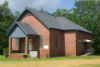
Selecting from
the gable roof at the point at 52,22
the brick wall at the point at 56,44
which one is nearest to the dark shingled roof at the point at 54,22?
the gable roof at the point at 52,22

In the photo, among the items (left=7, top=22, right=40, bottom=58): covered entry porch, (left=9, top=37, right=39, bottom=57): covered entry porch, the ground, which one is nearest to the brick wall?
(left=7, top=22, right=40, bottom=58): covered entry porch

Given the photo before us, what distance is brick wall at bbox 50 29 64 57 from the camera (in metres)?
35.4

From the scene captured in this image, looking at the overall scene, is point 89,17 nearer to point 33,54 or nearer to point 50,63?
point 33,54

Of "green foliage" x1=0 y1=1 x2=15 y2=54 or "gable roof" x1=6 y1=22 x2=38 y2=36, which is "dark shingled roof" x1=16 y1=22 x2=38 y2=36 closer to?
"gable roof" x1=6 y1=22 x2=38 y2=36

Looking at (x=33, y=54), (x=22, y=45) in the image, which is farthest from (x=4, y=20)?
(x=33, y=54)

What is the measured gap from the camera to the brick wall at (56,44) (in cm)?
3538

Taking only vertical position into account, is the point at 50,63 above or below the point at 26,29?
below

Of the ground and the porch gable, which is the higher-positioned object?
the porch gable

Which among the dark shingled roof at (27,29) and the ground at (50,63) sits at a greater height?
the dark shingled roof at (27,29)

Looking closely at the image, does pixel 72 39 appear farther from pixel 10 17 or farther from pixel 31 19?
pixel 10 17

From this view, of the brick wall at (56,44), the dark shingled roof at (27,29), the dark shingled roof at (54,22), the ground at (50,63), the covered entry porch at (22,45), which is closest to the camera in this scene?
the ground at (50,63)

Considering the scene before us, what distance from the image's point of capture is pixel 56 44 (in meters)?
36.9

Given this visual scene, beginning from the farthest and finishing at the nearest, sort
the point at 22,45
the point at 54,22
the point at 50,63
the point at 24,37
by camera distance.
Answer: the point at 54,22 → the point at 22,45 → the point at 24,37 → the point at 50,63

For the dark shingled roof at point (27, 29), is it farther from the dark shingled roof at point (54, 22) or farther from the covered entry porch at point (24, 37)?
the dark shingled roof at point (54, 22)
